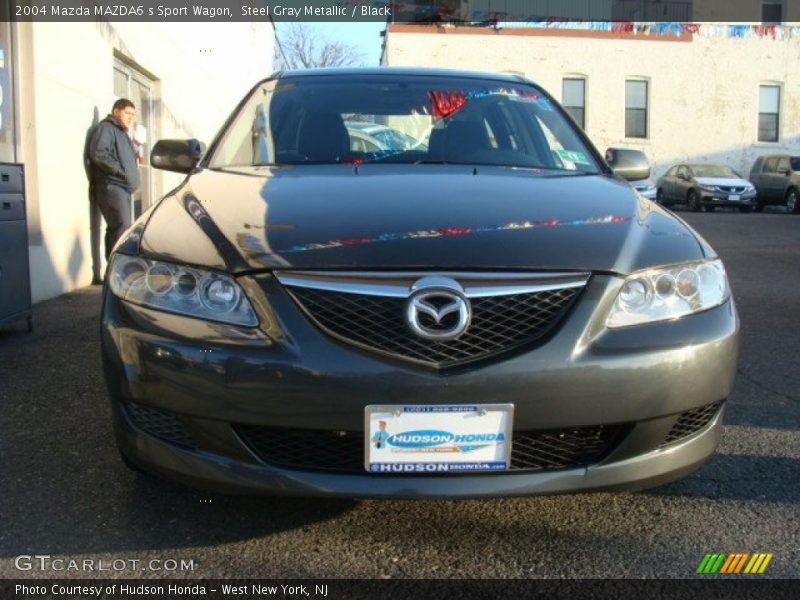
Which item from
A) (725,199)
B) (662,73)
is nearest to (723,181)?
(725,199)

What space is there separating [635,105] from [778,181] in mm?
6322

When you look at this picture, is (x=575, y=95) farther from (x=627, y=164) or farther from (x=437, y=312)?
(x=437, y=312)

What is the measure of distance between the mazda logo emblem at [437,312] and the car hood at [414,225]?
90 mm

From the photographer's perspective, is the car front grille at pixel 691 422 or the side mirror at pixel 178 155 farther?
the side mirror at pixel 178 155

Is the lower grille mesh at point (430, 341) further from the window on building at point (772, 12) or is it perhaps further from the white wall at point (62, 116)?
the window on building at point (772, 12)

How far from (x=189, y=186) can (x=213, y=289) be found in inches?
37.6

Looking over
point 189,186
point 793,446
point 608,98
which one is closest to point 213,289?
point 189,186

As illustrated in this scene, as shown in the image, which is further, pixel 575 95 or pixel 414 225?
pixel 575 95

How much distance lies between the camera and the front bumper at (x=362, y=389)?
7.07ft

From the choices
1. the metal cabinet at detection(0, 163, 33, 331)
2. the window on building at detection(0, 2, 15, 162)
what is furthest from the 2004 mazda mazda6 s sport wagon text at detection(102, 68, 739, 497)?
the window on building at detection(0, 2, 15, 162)

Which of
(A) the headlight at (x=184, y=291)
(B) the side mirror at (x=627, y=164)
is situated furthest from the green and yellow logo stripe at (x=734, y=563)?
(B) the side mirror at (x=627, y=164)

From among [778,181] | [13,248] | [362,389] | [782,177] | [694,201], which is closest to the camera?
[362,389]

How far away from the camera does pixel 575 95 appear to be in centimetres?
2648

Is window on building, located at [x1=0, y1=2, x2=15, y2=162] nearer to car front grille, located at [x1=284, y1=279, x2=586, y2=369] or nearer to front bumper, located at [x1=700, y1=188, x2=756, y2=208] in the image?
car front grille, located at [x1=284, y1=279, x2=586, y2=369]
